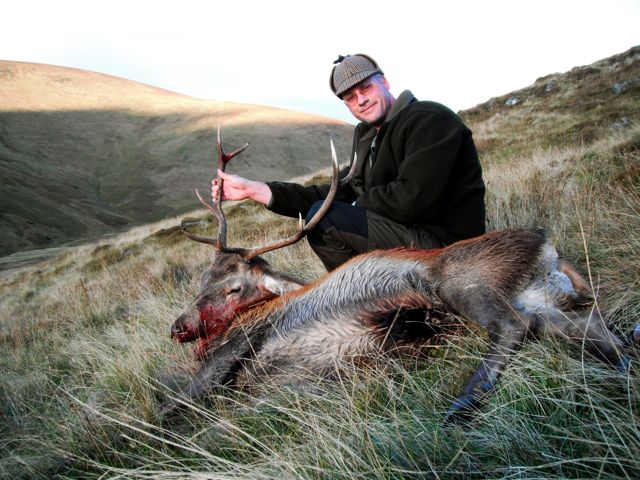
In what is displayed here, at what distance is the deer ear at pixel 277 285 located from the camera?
10.8 ft

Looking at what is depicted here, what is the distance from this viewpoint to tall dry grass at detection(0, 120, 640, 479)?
1.44m

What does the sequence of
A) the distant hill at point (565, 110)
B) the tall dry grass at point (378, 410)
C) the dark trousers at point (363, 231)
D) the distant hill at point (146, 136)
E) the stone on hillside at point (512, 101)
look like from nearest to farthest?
the tall dry grass at point (378, 410) < the dark trousers at point (363, 231) < the distant hill at point (565, 110) < the distant hill at point (146, 136) < the stone on hillside at point (512, 101)

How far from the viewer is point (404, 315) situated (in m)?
2.47

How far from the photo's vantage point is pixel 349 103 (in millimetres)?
3592

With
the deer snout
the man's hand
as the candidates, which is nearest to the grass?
the deer snout

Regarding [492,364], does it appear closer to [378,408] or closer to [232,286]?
[378,408]

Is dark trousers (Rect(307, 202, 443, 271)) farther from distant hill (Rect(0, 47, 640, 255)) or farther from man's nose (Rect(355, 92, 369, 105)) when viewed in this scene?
distant hill (Rect(0, 47, 640, 255))

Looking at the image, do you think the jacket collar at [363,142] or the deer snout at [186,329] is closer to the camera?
the deer snout at [186,329]

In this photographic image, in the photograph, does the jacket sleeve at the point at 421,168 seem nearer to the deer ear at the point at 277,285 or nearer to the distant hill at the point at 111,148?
the deer ear at the point at 277,285

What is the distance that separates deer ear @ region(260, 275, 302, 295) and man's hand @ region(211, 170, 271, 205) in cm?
70

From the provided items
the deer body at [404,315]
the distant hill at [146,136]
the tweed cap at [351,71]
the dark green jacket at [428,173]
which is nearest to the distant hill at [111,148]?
the distant hill at [146,136]

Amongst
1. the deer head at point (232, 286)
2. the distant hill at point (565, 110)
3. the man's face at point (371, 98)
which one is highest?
the man's face at point (371, 98)

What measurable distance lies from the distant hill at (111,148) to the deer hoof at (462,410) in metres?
43.4

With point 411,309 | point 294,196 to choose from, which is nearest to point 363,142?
point 294,196
